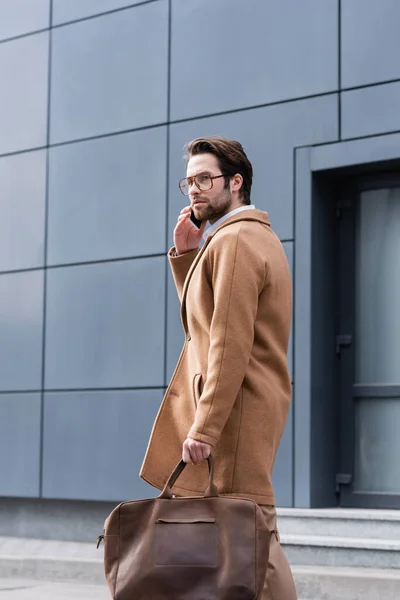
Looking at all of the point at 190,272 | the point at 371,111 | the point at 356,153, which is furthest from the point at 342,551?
the point at 190,272

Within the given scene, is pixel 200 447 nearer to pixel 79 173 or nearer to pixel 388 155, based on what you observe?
pixel 388 155

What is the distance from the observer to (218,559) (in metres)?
3.36

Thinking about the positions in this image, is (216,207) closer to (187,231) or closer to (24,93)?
(187,231)

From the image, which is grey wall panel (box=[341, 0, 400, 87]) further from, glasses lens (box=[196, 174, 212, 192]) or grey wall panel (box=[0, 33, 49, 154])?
glasses lens (box=[196, 174, 212, 192])

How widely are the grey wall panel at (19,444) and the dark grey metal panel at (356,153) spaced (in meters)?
3.36

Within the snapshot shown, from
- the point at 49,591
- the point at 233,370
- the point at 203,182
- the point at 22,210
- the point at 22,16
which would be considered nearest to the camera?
the point at 233,370

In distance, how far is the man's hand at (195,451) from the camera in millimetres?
3416

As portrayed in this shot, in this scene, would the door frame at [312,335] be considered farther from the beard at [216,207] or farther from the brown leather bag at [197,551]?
the brown leather bag at [197,551]

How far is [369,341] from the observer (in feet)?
25.2

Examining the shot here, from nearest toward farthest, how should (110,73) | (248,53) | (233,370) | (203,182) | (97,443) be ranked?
(233,370), (203,182), (248,53), (97,443), (110,73)

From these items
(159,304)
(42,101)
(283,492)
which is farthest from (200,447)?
(42,101)

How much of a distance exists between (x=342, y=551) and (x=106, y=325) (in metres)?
3.07

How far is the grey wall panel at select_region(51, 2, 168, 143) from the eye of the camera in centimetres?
881

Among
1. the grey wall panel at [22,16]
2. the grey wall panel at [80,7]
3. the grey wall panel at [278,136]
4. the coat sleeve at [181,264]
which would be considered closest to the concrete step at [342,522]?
the grey wall panel at [278,136]
